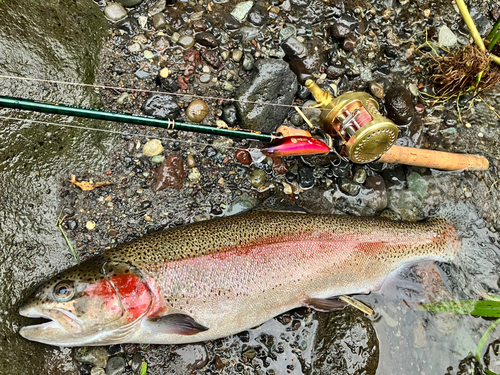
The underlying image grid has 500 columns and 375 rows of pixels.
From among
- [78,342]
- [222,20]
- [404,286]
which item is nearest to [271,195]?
[404,286]

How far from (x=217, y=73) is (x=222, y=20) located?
0.50m

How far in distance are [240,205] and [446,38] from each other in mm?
2695

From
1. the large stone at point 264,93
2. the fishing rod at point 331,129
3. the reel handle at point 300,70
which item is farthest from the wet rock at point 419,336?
the reel handle at point 300,70

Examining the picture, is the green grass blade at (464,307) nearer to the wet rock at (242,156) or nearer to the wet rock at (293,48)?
the wet rock at (242,156)

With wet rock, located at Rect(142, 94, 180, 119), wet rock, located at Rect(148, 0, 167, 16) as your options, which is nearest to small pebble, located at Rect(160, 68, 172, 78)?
wet rock, located at Rect(142, 94, 180, 119)

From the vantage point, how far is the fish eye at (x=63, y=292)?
2420mm

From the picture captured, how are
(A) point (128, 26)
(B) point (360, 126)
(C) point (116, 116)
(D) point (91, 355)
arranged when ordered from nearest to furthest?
(C) point (116, 116)
(B) point (360, 126)
(D) point (91, 355)
(A) point (128, 26)

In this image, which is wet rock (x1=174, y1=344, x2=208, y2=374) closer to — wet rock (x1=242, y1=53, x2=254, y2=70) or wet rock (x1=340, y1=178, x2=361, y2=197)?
wet rock (x1=340, y1=178, x2=361, y2=197)

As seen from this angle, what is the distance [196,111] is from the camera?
3113 mm

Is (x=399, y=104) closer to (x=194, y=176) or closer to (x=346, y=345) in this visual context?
(x=194, y=176)

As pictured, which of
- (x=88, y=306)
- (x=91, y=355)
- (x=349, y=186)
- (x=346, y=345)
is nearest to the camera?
(x=88, y=306)

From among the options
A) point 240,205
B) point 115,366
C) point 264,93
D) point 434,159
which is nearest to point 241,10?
point 264,93

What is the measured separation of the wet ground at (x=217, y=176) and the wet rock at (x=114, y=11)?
7 cm

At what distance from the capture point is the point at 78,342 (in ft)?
8.17
